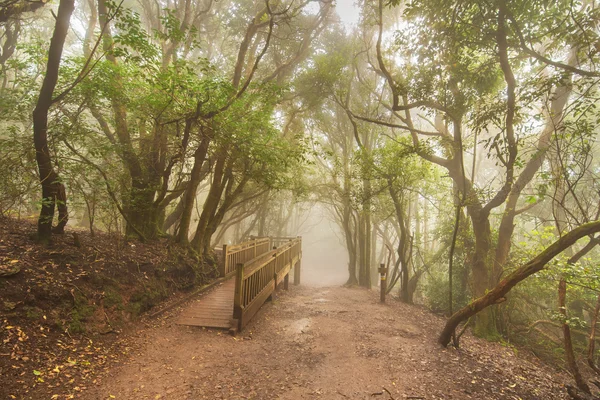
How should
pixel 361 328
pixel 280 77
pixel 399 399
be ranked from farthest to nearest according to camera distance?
pixel 280 77
pixel 361 328
pixel 399 399

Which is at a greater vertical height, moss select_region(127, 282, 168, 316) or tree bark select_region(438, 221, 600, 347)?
tree bark select_region(438, 221, 600, 347)

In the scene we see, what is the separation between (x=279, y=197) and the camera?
70.1 ft

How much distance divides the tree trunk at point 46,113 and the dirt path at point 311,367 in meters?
2.75

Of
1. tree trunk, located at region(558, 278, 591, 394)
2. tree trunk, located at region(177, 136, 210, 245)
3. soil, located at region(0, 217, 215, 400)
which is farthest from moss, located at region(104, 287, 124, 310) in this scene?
tree trunk, located at region(558, 278, 591, 394)

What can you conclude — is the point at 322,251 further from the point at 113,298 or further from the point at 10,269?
the point at 10,269

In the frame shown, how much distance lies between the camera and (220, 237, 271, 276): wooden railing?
9289 millimetres

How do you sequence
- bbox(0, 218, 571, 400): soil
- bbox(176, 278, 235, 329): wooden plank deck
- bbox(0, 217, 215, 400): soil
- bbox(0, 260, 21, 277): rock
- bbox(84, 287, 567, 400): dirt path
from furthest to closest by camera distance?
bbox(176, 278, 235, 329): wooden plank deck
bbox(0, 260, 21, 277): rock
bbox(84, 287, 567, 400): dirt path
bbox(0, 218, 571, 400): soil
bbox(0, 217, 215, 400): soil

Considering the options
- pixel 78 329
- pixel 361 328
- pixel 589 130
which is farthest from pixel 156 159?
pixel 589 130

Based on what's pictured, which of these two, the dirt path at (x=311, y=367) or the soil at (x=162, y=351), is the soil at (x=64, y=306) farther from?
the dirt path at (x=311, y=367)

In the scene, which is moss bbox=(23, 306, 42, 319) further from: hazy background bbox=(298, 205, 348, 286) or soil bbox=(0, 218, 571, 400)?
hazy background bbox=(298, 205, 348, 286)

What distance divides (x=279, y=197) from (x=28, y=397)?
731 inches

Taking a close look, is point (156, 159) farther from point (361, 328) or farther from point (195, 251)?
point (361, 328)

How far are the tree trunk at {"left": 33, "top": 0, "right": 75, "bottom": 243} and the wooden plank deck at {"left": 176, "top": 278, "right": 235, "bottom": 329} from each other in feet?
10.2

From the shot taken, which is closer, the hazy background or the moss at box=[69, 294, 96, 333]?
the moss at box=[69, 294, 96, 333]
